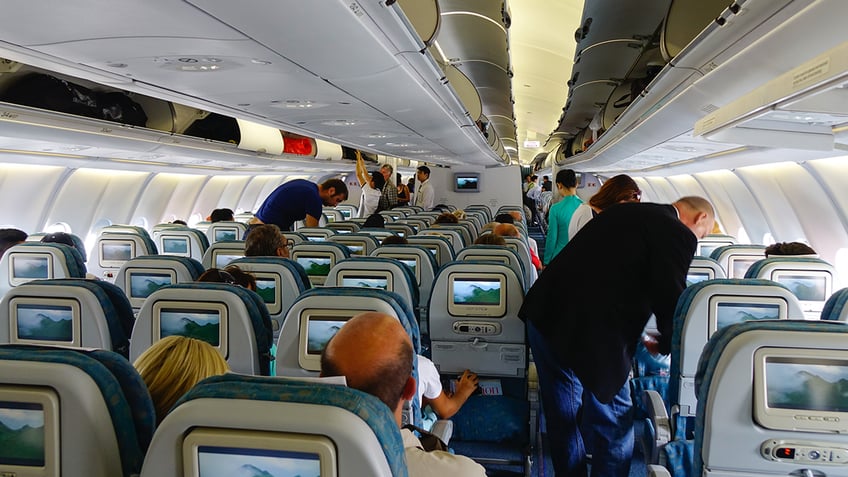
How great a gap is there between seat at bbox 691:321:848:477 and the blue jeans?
3.32 ft

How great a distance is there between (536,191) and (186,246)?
66.0 feet

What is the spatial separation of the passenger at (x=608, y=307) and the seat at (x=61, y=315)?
84.4 inches

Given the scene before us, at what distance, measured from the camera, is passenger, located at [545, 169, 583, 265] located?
6.88 m

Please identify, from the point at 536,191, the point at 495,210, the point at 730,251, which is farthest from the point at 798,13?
the point at 536,191

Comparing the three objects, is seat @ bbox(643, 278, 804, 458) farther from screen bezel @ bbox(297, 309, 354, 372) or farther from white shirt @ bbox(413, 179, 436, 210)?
white shirt @ bbox(413, 179, 436, 210)

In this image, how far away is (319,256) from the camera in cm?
562

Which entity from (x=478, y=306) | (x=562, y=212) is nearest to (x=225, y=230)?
(x=562, y=212)

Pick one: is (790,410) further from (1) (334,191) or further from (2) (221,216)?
(2) (221,216)

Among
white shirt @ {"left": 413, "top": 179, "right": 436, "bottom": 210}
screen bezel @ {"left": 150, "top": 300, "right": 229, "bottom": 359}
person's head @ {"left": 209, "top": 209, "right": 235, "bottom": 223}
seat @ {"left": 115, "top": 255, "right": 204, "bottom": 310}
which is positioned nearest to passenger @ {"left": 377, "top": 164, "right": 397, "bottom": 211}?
white shirt @ {"left": 413, "top": 179, "right": 436, "bottom": 210}

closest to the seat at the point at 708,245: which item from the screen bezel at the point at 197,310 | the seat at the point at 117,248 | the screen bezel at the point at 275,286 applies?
the screen bezel at the point at 275,286

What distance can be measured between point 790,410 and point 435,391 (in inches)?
60.0

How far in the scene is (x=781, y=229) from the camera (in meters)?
8.75

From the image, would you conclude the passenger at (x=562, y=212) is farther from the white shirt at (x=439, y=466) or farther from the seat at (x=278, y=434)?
the seat at (x=278, y=434)

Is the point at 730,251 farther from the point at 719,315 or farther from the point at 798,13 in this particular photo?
the point at 798,13
